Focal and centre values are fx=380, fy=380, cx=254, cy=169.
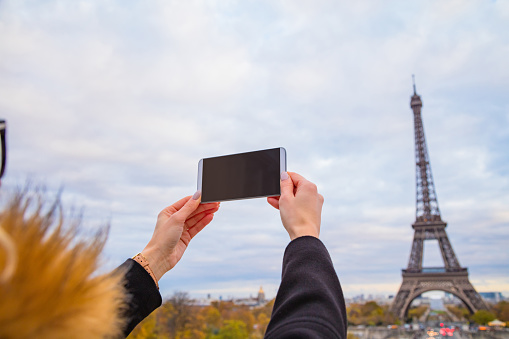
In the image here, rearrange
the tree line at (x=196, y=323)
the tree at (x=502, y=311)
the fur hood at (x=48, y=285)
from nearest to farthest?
the fur hood at (x=48, y=285) < the tree line at (x=196, y=323) < the tree at (x=502, y=311)

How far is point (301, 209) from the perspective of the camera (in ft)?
3.79

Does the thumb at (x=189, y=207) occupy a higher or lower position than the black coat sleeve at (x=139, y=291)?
higher

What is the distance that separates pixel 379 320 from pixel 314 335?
108 feet

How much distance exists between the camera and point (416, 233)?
2878 centimetres

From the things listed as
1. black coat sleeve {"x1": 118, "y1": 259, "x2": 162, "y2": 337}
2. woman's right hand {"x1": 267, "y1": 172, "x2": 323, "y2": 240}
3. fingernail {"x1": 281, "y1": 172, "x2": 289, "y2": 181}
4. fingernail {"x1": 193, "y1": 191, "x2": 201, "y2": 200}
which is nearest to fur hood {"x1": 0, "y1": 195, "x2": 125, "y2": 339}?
woman's right hand {"x1": 267, "y1": 172, "x2": 323, "y2": 240}

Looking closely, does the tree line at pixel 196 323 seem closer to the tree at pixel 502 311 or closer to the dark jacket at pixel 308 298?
the tree at pixel 502 311

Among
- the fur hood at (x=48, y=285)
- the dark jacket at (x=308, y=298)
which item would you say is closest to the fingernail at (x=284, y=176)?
the dark jacket at (x=308, y=298)

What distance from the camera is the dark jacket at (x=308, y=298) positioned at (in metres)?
0.78

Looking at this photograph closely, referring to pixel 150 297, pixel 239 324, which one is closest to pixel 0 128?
pixel 150 297

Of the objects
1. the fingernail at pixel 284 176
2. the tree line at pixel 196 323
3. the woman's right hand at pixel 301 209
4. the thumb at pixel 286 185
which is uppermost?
the fingernail at pixel 284 176

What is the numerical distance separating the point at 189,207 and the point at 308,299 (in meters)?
0.84

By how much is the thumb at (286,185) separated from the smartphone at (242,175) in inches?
2.5

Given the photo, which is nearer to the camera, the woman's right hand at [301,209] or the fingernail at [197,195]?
the woman's right hand at [301,209]

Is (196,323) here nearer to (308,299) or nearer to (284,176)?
(284,176)
